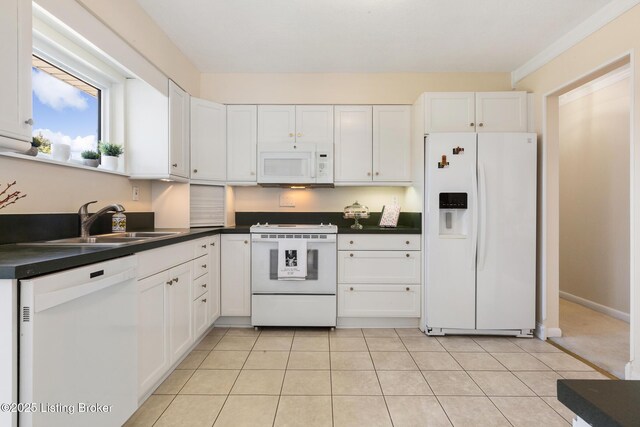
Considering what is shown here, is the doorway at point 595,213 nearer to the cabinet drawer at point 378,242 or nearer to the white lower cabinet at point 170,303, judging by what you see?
the cabinet drawer at point 378,242

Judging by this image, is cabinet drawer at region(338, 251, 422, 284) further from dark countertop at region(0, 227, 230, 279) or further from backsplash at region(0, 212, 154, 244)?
backsplash at region(0, 212, 154, 244)

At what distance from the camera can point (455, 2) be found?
2.23 metres

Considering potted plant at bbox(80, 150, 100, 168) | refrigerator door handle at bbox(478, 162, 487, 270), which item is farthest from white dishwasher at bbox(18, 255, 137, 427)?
refrigerator door handle at bbox(478, 162, 487, 270)

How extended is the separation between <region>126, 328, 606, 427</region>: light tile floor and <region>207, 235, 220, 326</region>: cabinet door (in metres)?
0.24

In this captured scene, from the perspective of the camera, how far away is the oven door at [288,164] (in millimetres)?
3207

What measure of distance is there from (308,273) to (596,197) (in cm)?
332

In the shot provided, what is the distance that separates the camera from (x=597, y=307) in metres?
3.48

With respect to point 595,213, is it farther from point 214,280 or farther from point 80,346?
point 80,346

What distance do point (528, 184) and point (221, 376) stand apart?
2902 mm

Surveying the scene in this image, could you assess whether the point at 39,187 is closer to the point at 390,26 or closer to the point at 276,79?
the point at 276,79

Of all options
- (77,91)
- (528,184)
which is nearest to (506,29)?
(528,184)

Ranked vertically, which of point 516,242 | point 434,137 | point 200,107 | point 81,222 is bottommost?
point 516,242

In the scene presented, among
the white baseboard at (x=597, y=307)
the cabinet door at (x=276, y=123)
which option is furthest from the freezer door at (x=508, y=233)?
the cabinet door at (x=276, y=123)

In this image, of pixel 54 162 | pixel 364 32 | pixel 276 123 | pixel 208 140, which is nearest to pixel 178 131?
pixel 208 140
